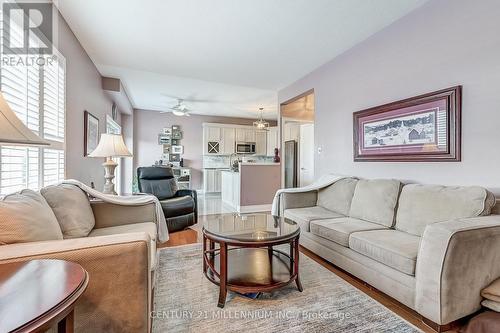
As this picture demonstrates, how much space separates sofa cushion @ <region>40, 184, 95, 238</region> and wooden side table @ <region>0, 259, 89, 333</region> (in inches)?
33.4

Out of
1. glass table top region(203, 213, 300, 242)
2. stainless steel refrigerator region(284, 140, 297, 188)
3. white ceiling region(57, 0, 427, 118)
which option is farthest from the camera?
stainless steel refrigerator region(284, 140, 297, 188)

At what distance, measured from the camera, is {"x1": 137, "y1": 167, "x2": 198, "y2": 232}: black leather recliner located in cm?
344

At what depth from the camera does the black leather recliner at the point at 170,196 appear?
344cm

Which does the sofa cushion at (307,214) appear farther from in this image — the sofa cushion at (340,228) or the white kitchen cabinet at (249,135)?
the white kitchen cabinet at (249,135)

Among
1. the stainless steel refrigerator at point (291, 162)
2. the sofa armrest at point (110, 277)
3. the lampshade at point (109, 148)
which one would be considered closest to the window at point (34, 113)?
the lampshade at point (109, 148)

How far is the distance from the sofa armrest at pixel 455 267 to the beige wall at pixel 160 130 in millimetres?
6603

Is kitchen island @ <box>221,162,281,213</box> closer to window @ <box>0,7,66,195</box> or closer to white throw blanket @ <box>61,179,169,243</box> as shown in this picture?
white throw blanket @ <box>61,179,169,243</box>

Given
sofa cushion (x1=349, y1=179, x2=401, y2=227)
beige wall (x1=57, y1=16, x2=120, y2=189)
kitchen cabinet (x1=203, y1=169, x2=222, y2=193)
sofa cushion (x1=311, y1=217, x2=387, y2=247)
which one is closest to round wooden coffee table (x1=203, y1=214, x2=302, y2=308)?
sofa cushion (x1=311, y1=217, x2=387, y2=247)

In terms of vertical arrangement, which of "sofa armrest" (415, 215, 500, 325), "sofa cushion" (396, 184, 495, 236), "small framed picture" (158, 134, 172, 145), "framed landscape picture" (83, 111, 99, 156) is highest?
"small framed picture" (158, 134, 172, 145)

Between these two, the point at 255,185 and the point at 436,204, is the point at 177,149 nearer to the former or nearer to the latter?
the point at 255,185

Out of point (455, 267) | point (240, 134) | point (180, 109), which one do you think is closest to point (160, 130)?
point (180, 109)

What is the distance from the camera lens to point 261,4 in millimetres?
2209

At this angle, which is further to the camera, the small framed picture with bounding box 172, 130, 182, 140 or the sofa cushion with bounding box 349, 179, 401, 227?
the small framed picture with bounding box 172, 130, 182, 140

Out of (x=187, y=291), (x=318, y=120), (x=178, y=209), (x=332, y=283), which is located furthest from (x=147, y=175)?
(x=332, y=283)
